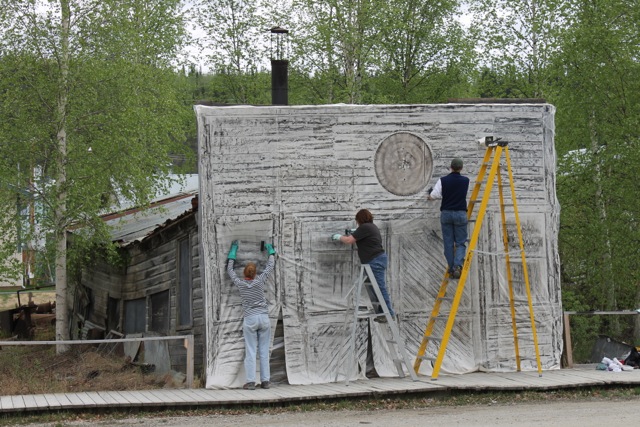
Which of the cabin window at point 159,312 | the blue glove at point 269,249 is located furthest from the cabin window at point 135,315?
the blue glove at point 269,249

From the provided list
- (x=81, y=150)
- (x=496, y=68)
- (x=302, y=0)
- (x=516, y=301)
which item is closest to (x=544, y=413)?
(x=516, y=301)

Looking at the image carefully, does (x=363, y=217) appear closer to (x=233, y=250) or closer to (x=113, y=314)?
(x=233, y=250)

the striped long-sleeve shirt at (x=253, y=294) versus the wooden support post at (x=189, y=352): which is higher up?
the striped long-sleeve shirt at (x=253, y=294)

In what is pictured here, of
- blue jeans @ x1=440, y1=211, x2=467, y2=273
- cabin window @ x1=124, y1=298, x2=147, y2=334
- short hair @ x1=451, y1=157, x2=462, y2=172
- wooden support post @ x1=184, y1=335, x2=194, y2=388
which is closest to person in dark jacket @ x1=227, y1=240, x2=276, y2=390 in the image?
wooden support post @ x1=184, y1=335, x2=194, y2=388

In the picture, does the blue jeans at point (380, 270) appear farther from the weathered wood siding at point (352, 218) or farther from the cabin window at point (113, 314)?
the cabin window at point (113, 314)

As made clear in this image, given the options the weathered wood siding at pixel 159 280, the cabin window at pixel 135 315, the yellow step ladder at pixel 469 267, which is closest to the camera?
the yellow step ladder at pixel 469 267

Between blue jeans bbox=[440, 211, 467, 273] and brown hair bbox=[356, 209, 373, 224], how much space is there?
999 millimetres

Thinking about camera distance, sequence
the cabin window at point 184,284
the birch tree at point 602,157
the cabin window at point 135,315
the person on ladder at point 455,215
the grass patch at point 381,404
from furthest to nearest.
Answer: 1. the birch tree at point 602,157
2. the cabin window at point 135,315
3. the cabin window at point 184,284
4. the person on ladder at point 455,215
5. the grass patch at point 381,404

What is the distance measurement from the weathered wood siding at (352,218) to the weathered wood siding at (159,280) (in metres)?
0.99

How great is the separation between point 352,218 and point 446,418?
340 centimetres

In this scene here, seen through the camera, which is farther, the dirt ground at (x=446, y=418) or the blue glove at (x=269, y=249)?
the blue glove at (x=269, y=249)

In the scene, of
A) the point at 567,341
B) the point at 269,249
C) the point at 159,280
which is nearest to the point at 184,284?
the point at 159,280

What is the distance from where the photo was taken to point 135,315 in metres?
16.4

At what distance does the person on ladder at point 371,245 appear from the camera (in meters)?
11.5
